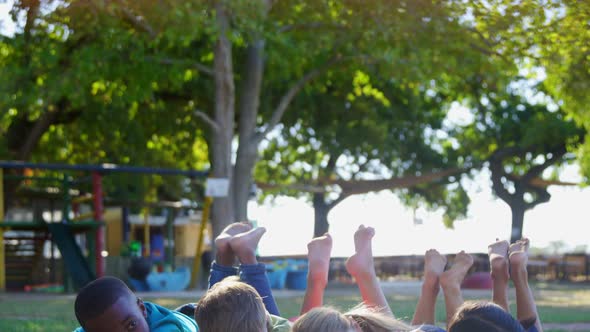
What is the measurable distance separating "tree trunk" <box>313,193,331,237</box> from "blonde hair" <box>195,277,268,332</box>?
2767 cm

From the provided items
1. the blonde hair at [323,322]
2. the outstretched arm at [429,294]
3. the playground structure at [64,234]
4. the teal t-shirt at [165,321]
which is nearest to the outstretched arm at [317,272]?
A: the outstretched arm at [429,294]

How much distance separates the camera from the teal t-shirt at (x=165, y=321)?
3.37 meters

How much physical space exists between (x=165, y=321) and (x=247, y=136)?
15425 mm

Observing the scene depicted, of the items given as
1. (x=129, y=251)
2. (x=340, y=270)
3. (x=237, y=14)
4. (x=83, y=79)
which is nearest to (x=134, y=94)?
(x=83, y=79)

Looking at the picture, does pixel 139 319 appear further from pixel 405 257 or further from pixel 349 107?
pixel 405 257

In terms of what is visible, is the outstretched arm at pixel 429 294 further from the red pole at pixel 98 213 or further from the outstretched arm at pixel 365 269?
the red pole at pixel 98 213

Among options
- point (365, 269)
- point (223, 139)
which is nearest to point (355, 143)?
point (223, 139)

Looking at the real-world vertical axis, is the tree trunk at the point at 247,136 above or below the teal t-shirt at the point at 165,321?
above

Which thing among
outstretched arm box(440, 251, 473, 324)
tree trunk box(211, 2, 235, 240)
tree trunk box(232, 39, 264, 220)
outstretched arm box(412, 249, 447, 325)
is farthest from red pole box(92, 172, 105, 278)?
outstretched arm box(440, 251, 473, 324)

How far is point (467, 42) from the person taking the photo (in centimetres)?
1462

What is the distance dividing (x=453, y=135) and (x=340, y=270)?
6941 mm

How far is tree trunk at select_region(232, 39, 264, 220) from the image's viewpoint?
18.7m

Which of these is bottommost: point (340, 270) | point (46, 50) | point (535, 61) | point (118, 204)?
point (340, 270)

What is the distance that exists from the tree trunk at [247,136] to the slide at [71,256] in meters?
3.31
